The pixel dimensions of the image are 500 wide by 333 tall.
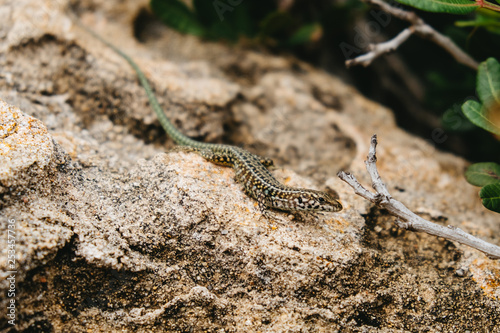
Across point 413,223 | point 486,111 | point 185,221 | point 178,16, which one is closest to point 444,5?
point 486,111

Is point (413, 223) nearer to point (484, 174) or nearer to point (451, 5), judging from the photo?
point (484, 174)

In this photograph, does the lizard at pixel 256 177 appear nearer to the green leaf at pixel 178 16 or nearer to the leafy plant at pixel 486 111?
the green leaf at pixel 178 16

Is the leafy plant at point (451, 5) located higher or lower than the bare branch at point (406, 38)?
higher

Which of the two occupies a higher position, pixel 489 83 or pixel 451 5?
pixel 451 5

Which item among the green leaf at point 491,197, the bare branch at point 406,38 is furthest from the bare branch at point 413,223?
the bare branch at point 406,38

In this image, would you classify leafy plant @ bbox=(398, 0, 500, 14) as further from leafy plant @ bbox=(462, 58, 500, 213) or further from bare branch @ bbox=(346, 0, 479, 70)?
bare branch @ bbox=(346, 0, 479, 70)

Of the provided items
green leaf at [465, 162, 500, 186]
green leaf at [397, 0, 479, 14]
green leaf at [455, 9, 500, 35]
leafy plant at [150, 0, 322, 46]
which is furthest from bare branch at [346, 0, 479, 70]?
leafy plant at [150, 0, 322, 46]

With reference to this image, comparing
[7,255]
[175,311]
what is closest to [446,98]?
[175,311]
